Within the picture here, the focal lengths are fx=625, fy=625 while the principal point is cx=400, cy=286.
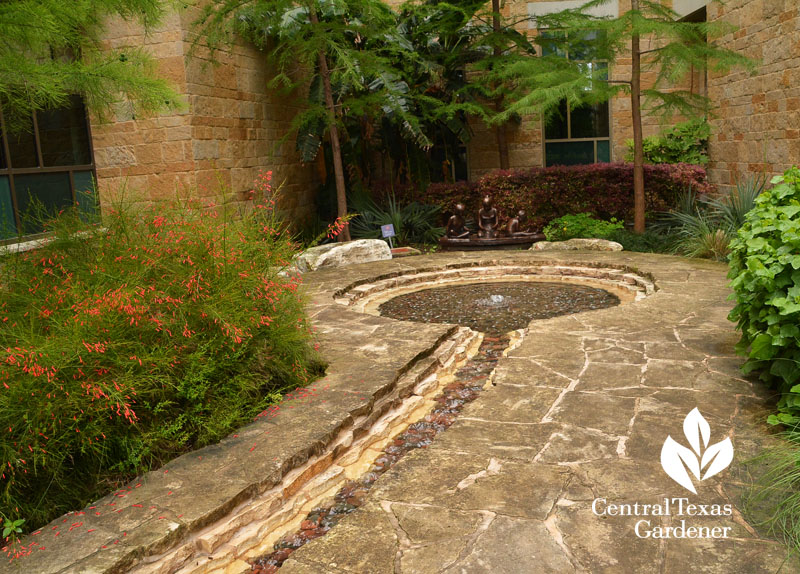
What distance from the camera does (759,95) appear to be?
31.7 ft

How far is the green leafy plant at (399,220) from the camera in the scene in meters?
11.5

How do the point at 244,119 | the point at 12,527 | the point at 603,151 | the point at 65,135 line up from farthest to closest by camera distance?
the point at 603,151, the point at 244,119, the point at 65,135, the point at 12,527

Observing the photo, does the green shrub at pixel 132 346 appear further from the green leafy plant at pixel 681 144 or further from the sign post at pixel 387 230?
the green leafy plant at pixel 681 144

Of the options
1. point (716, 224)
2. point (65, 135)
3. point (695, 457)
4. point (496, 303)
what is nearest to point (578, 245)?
point (716, 224)

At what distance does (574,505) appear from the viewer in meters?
2.85

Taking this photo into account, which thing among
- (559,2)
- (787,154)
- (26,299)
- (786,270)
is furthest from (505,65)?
(26,299)

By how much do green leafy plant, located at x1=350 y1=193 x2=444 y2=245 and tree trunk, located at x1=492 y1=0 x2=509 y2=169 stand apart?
1.92 metres

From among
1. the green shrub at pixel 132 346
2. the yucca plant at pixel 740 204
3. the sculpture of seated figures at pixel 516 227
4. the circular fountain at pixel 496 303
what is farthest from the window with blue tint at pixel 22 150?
the yucca plant at pixel 740 204

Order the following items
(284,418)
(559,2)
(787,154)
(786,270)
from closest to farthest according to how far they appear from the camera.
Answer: (786,270)
(284,418)
(787,154)
(559,2)

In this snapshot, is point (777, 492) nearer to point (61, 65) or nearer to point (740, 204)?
point (61, 65)

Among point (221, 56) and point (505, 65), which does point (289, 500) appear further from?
point (505, 65)

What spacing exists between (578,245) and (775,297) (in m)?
6.55

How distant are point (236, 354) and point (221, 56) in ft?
24.1

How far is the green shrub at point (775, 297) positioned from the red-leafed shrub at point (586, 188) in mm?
6997
